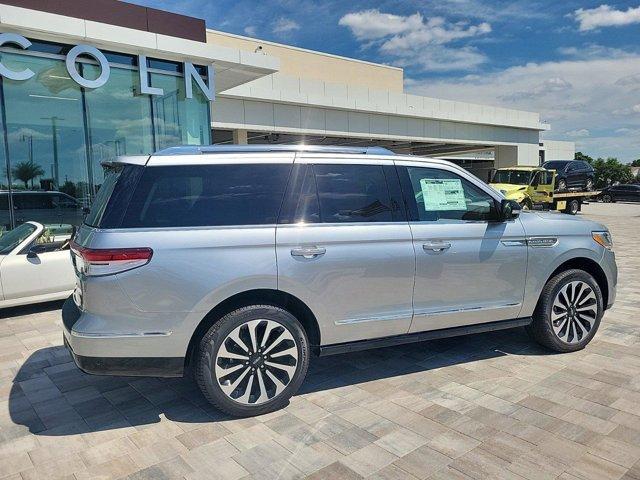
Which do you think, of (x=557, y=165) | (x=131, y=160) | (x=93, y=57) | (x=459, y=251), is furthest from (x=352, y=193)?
(x=557, y=165)

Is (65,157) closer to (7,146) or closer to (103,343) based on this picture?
(7,146)

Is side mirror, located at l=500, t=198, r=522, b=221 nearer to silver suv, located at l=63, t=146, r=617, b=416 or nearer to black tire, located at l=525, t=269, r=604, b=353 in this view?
silver suv, located at l=63, t=146, r=617, b=416

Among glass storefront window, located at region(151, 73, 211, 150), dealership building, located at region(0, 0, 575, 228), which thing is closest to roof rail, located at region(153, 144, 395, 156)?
dealership building, located at region(0, 0, 575, 228)

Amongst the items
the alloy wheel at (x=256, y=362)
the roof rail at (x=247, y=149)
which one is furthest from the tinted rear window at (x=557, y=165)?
the alloy wheel at (x=256, y=362)

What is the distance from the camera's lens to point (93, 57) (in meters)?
10.6

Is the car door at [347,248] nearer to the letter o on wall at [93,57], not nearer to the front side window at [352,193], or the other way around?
the front side window at [352,193]

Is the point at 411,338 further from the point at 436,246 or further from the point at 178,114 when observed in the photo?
the point at 178,114

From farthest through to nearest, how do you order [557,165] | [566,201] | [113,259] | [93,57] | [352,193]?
1. [557,165]
2. [566,201]
3. [93,57]
4. [352,193]
5. [113,259]

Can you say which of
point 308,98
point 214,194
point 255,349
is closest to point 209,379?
point 255,349

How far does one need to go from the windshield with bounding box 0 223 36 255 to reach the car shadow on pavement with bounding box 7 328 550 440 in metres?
2.11

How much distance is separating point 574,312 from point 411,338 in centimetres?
182

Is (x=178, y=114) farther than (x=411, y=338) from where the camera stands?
Yes

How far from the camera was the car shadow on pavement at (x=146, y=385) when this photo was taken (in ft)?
11.8

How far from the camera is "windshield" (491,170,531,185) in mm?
22250
